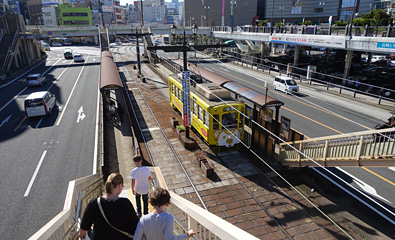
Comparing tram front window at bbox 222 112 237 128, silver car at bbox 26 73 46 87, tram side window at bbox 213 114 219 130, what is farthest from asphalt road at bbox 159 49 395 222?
silver car at bbox 26 73 46 87

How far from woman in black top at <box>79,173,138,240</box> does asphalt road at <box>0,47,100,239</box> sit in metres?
7.73

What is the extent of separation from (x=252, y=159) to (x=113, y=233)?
483 inches

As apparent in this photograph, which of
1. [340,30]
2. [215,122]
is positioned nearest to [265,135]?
[215,122]

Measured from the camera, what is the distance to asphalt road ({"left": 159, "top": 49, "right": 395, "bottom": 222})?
12.2m

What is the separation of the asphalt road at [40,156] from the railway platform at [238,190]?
2.40m

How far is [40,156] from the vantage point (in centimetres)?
1563

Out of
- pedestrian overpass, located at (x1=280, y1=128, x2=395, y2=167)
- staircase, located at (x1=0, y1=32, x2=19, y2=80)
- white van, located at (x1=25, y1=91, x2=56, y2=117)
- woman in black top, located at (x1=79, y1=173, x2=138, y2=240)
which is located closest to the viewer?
woman in black top, located at (x1=79, y1=173, x2=138, y2=240)

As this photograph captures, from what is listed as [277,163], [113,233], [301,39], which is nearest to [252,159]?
[277,163]

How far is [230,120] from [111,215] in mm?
12123

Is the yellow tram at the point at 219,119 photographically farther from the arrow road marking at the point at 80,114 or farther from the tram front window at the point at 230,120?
the arrow road marking at the point at 80,114

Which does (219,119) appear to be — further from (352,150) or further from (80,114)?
(80,114)

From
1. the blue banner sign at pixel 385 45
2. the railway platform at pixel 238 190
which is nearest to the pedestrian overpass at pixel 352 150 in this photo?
the railway platform at pixel 238 190

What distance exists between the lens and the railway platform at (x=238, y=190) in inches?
398

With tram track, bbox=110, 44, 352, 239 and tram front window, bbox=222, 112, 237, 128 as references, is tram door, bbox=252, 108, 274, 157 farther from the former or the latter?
tram front window, bbox=222, 112, 237, 128
